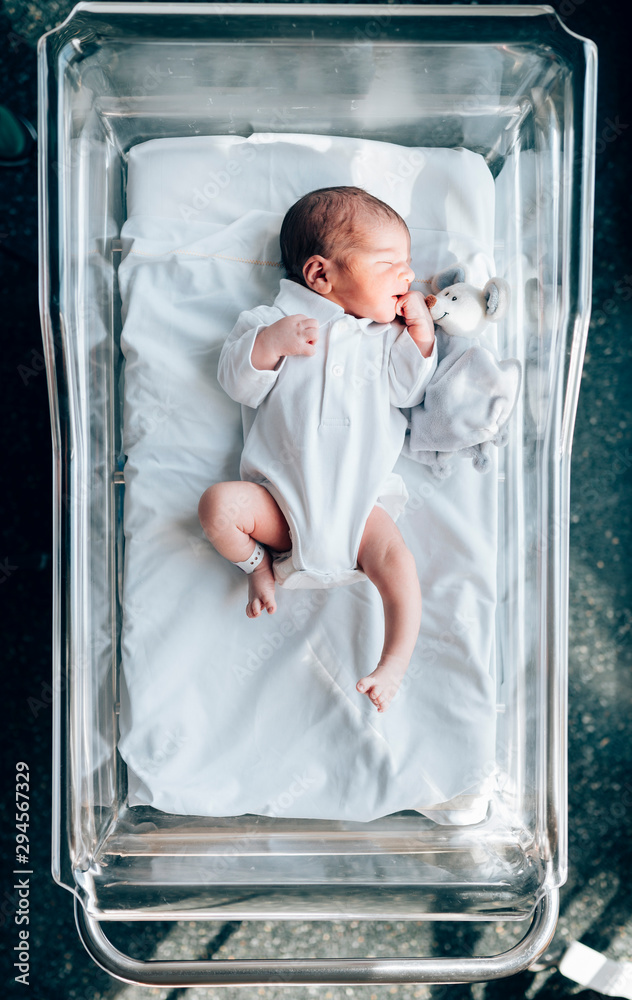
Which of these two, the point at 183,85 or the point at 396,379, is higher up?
the point at 183,85

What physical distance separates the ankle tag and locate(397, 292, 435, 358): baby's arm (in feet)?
1.41

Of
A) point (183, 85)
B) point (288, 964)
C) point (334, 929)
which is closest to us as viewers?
point (288, 964)

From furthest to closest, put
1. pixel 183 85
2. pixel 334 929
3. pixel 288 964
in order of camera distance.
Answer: pixel 334 929
pixel 183 85
pixel 288 964

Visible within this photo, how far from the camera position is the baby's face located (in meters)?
1.08

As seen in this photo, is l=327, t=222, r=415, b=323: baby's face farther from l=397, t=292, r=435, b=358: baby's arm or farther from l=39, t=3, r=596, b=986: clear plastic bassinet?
l=39, t=3, r=596, b=986: clear plastic bassinet

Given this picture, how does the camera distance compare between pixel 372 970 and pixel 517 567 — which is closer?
pixel 372 970

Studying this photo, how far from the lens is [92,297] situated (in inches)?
45.4

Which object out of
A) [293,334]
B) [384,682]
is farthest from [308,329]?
[384,682]

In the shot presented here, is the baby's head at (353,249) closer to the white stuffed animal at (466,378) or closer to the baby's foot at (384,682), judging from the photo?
the white stuffed animal at (466,378)

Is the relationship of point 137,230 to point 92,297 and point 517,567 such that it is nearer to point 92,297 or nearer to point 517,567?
point 92,297

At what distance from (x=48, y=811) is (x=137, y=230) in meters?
1.17

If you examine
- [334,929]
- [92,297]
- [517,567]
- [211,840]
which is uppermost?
[92,297]

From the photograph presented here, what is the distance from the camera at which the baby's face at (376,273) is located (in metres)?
1.08

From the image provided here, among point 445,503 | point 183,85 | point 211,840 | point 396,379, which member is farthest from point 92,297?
point 211,840
